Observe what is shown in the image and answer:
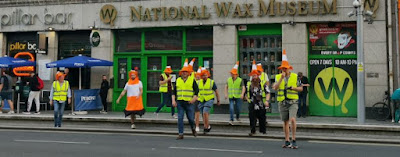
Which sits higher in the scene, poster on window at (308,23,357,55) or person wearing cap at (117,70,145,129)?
poster on window at (308,23,357,55)

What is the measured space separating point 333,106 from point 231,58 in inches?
185

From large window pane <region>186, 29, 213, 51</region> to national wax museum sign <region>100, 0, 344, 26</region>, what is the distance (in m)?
0.75

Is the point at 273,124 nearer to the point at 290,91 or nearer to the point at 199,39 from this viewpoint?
the point at 290,91

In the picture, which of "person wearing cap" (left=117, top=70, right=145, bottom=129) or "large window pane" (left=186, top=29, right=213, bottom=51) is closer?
"person wearing cap" (left=117, top=70, right=145, bottom=129)

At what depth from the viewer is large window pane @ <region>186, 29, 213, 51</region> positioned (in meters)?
18.2

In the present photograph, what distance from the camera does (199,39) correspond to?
18.4m

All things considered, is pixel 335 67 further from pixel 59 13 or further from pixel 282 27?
pixel 59 13

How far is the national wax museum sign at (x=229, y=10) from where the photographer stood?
16.4m

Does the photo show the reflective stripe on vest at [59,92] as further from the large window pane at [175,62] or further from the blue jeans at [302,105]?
the blue jeans at [302,105]

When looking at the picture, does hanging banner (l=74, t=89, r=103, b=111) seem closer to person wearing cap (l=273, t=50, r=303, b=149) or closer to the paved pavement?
the paved pavement

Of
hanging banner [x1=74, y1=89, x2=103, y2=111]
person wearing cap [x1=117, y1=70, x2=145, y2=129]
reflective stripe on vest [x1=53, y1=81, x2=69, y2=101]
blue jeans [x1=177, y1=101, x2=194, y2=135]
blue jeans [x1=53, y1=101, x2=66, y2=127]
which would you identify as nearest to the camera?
blue jeans [x1=177, y1=101, x2=194, y2=135]

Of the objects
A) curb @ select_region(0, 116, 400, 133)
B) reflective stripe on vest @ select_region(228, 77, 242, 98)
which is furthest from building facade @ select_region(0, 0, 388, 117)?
curb @ select_region(0, 116, 400, 133)

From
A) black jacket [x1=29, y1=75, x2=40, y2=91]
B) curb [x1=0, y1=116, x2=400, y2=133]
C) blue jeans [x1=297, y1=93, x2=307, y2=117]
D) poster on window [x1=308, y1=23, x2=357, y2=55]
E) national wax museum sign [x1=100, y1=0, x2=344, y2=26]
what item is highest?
A: national wax museum sign [x1=100, y1=0, x2=344, y2=26]

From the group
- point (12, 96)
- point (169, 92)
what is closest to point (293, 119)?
point (169, 92)
